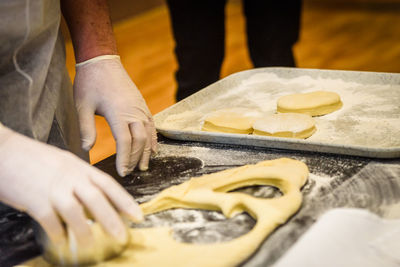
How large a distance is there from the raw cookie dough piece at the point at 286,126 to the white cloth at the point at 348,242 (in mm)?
393

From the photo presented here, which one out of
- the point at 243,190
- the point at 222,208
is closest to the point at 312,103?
the point at 243,190

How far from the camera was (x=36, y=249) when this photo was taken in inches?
33.3

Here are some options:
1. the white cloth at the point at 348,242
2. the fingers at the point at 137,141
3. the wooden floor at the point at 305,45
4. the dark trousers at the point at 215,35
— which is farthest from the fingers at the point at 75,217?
the wooden floor at the point at 305,45

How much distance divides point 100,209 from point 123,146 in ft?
1.22

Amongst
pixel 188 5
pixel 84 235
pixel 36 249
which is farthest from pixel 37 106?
pixel 188 5

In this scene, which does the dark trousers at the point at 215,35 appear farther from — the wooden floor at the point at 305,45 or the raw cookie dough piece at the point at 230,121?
the raw cookie dough piece at the point at 230,121

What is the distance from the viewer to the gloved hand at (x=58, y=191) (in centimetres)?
73

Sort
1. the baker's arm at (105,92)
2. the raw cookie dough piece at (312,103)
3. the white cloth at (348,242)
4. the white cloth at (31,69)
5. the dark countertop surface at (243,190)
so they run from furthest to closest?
the raw cookie dough piece at (312,103) < the baker's arm at (105,92) < the white cloth at (31,69) < the dark countertop surface at (243,190) < the white cloth at (348,242)

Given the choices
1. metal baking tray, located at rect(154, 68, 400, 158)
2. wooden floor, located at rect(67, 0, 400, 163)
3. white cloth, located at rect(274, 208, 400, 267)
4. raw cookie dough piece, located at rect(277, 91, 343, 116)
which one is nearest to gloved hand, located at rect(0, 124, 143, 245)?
white cloth, located at rect(274, 208, 400, 267)

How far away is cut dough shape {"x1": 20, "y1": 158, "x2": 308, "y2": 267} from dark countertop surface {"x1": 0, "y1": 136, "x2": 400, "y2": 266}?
0.05ft

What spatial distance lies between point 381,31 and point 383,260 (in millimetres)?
4399

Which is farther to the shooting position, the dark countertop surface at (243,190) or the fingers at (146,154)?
the fingers at (146,154)

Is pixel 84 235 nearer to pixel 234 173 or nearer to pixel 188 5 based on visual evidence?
pixel 234 173

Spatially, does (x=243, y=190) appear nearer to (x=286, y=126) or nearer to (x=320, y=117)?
(x=286, y=126)
